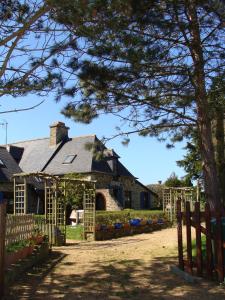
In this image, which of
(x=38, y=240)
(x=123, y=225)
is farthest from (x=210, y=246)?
(x=123, y=225)

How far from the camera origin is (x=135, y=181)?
34375 mm

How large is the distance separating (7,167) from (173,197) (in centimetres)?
1152

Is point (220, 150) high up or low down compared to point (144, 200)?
up

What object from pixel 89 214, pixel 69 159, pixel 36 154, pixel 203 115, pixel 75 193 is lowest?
pixel 89 214

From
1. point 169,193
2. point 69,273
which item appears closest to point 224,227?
point 69,273

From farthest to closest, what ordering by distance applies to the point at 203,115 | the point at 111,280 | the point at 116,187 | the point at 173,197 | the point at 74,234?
the point at 116,187 < the point at 173,197 < the point at 74,234 < the point at 203,115 < the point at 111,280

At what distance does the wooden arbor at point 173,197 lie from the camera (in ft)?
78.2

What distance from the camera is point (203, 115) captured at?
28.5 feet

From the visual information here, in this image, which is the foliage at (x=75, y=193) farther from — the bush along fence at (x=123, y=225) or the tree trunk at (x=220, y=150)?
the tree trunk at (x=220, y=150)

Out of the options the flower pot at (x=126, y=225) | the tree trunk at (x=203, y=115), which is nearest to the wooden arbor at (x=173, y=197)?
the flower pot at (x=126, y=225)

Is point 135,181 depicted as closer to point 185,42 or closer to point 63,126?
point 63,126

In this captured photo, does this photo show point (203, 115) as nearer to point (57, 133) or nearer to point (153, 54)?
point (153, 54)

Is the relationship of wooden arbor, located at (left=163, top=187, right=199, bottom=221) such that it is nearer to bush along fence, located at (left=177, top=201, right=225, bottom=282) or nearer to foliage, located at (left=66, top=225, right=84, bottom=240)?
foliage, located at (left=66, top=225, right=84, bottom=240)

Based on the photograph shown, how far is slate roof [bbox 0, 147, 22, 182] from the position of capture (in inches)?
1144
